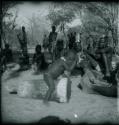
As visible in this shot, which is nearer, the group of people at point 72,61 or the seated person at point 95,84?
the group of people at point 72,61

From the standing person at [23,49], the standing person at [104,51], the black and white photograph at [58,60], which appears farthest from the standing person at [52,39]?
the standing person at [104,51]

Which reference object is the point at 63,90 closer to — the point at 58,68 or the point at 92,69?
the point at 58,68

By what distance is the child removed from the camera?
4.45 m

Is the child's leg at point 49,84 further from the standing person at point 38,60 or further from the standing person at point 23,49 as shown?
the standing person at point 23,49

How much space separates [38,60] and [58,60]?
368 millimetres

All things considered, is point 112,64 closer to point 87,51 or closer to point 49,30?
point 87,51

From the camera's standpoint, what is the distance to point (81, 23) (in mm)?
4742

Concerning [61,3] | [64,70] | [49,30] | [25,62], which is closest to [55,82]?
[64,70]

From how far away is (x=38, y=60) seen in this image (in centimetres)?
448

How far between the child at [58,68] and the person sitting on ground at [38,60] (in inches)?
7.0

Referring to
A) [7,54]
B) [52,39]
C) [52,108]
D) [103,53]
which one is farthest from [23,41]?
[103,53]

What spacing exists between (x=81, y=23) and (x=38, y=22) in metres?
0.86

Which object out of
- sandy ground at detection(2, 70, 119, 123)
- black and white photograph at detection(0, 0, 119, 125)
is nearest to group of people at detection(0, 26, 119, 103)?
black and white photograph at detection(0, 0, 119, 125)

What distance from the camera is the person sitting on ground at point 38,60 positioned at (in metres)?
4.46
